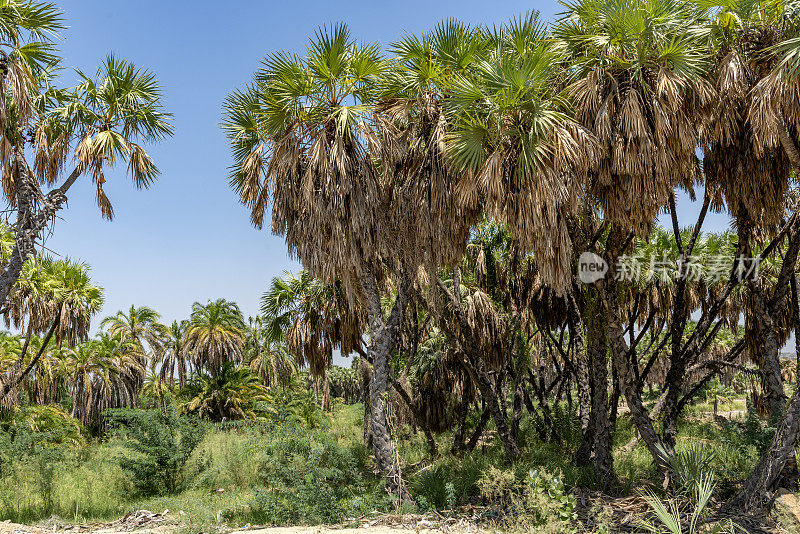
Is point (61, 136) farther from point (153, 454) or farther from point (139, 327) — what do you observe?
point (139, 327)

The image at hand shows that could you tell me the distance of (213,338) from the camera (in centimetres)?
2661

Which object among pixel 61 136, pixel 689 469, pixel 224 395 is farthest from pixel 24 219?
pixel 224 395

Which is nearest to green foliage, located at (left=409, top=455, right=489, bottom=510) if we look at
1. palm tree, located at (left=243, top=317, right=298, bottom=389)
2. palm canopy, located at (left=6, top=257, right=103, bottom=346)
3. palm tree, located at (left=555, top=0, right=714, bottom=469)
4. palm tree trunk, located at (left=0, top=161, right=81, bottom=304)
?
palm tree, located at (left=555, top=0, right=714, bottom=469)

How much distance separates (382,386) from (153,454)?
6777 millimetres

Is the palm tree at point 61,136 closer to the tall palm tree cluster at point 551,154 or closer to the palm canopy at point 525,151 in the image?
the tall palm tree cluster at point 551,154

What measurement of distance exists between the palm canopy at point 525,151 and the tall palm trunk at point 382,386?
2932mm

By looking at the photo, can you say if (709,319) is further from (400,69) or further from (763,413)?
(400,69)

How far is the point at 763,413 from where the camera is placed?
14898 millimetres

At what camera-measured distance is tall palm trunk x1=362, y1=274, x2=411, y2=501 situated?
9430 millimetres

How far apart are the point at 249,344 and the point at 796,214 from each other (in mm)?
33084

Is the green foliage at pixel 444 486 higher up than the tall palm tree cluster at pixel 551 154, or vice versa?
the tall palm tree cluster at pixel 551 154

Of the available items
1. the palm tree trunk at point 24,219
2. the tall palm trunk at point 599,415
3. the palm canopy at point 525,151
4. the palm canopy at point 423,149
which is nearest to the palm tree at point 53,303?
the palm tree trunk at point 24,219

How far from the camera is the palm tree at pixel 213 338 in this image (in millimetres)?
26516

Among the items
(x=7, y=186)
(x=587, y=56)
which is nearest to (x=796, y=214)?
(x=587, y=56)
